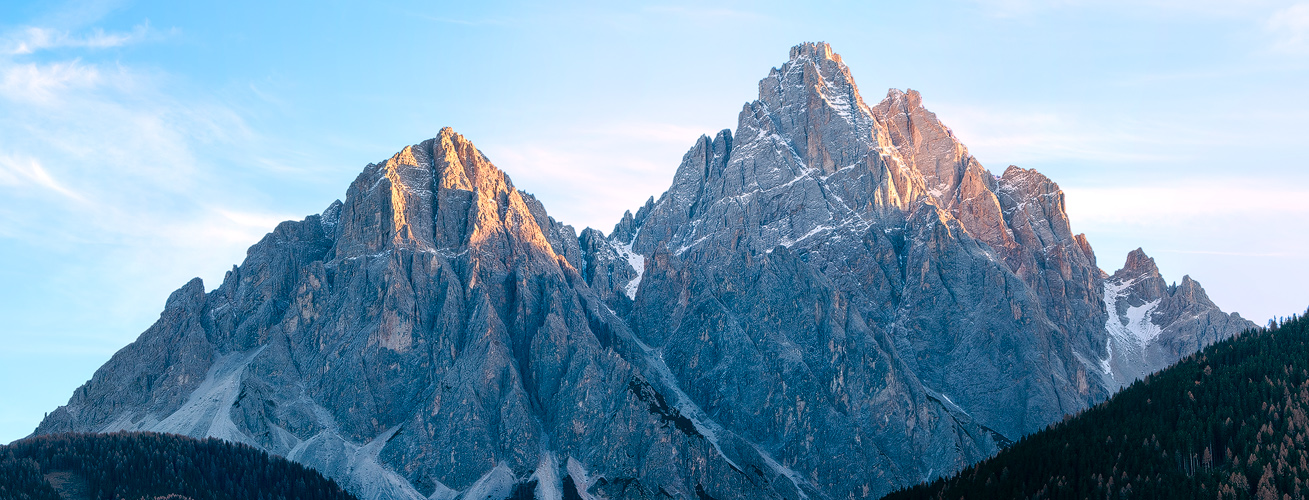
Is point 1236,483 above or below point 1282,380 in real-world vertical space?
below

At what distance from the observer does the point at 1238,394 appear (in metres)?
200

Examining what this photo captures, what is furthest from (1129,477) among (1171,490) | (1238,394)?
(1238,394)

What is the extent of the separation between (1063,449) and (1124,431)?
10.2 meters

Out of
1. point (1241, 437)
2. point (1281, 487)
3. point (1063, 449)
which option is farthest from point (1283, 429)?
point (1063, 449)

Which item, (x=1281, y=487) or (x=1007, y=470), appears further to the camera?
(x=1007, y=470)

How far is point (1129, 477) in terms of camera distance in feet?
599

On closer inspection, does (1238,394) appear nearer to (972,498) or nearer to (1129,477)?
(1129,477)

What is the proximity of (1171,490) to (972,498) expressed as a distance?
29.0 metres

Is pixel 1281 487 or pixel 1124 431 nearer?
pixel 1281 487

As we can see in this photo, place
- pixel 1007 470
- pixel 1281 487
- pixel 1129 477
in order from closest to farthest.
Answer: pixel 1281 487 < pixel 1129 477 < pixel 1007 470

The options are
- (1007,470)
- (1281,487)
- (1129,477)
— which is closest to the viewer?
(1281,487)

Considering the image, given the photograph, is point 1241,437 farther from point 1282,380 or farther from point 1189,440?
point 1282,380

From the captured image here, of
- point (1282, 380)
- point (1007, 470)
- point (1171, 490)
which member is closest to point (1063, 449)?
point (1007, 470)

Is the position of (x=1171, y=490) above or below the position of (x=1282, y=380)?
below
